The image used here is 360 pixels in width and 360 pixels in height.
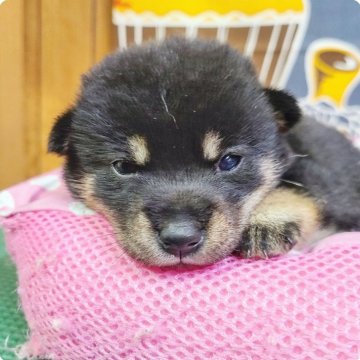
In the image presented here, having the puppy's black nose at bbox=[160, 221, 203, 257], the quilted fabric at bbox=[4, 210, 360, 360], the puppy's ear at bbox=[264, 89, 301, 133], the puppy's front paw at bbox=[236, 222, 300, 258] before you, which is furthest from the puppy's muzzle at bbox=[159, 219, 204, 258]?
the puppy's ear at bbox=[264, 89, 301, 133]

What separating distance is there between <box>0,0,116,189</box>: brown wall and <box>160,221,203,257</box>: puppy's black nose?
0.98 meters

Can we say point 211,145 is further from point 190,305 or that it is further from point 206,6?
point 206,6

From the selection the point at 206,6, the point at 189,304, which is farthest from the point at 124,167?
the point at 206,6

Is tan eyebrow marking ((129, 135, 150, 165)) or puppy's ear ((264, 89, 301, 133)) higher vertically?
puppy's ear ((264, 89, 301, 133))

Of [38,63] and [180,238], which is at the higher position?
[38,63]

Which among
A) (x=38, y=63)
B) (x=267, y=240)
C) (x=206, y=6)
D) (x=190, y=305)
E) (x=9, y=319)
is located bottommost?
(x=9, y=319)

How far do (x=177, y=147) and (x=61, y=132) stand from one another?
485 millimetres

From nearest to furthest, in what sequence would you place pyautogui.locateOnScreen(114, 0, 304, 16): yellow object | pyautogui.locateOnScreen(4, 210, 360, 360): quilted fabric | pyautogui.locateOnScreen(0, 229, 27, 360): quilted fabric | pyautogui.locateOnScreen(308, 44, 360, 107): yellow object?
pyautogui.locateOnScreen(4, 210, 360, 360): quilted fabric < pyautogui.locateOnScreen(0, 229, 27, 360): quilted fabric < pyautogui.locateOnScreen(114, 0, 304, 16): yellow object < pyautogui.locateOnScreen(308, 44, 360, 107): yellow object

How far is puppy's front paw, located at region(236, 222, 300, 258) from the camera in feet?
4.85

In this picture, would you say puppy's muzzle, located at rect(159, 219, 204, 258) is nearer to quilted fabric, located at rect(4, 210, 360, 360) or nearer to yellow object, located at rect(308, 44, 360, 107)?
quilted fabric, located at rect(4, 210, 360, 360)

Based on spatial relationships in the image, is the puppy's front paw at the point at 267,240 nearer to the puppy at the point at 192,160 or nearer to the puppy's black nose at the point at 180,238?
the puppy at the point at 192,160

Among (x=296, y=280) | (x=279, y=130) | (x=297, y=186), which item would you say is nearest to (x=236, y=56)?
(x=279, y=130)

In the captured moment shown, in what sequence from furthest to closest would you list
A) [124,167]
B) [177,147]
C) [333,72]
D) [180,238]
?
[333,72]
[124,167]
[177,147]
[180,238]

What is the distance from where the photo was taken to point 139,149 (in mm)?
1461
